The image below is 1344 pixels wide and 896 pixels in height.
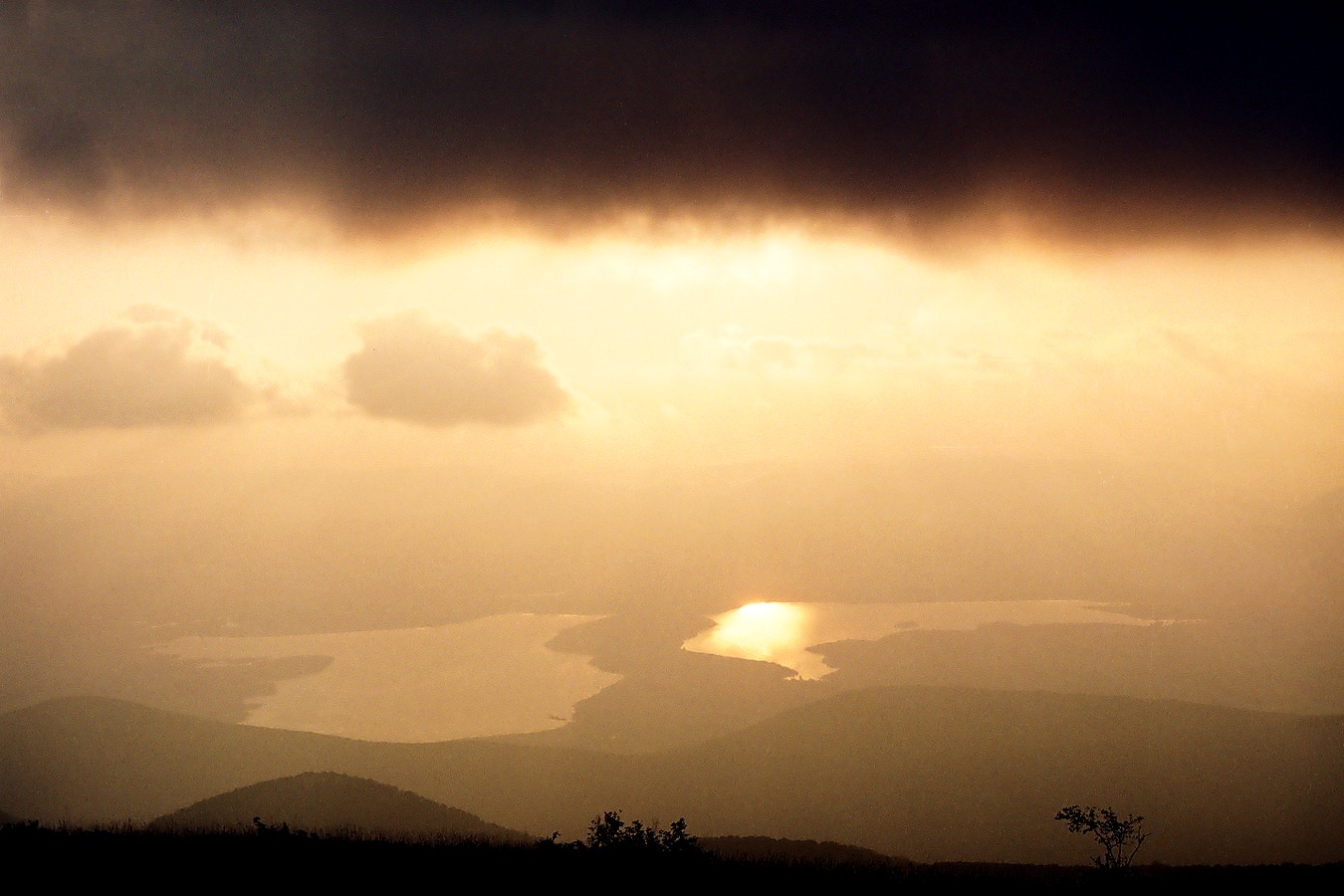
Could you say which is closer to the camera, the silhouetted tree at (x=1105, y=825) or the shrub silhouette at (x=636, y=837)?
the shrub silhouette at (x=636, y=837)

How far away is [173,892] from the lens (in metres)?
19.6

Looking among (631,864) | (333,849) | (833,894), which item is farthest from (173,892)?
(833,894)

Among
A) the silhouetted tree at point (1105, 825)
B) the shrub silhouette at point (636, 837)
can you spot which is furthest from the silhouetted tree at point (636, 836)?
the silhouetted tree at point (1105, 825)

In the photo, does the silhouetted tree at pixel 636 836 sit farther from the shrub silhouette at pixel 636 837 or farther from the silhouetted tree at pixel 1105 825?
the silhouetted tree at pixel 1105 825

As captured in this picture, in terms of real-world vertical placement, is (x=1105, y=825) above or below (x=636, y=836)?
below

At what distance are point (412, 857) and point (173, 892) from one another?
5.66 m

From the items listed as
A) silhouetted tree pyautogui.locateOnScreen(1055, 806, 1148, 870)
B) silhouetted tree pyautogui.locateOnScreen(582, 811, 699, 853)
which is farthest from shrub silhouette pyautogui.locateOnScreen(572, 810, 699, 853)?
silhouetted tree pyautogui.locateOnScreen(1055, 806, 1148, 870)

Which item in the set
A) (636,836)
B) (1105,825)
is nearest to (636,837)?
(636,836)

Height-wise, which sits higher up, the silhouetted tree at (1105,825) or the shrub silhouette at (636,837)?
the shrub silhouette at (636,837)

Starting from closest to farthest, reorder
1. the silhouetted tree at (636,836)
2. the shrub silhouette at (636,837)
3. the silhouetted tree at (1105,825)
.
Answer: the shrub silhouette at (636,837) < the silhouetted tree at (636,836) < the silhouetted tree at (1105,825)

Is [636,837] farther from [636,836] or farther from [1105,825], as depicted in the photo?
[1105,825]

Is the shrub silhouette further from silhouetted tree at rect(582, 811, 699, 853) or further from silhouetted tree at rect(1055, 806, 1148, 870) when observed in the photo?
silhouetted tree at rect(1055, 806, 1148, 870)

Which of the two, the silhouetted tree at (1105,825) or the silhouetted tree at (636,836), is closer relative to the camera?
the silhouetted tree at (636,836)

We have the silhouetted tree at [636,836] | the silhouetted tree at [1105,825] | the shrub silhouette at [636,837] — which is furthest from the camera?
the silhouetted tree at [1105,825]
